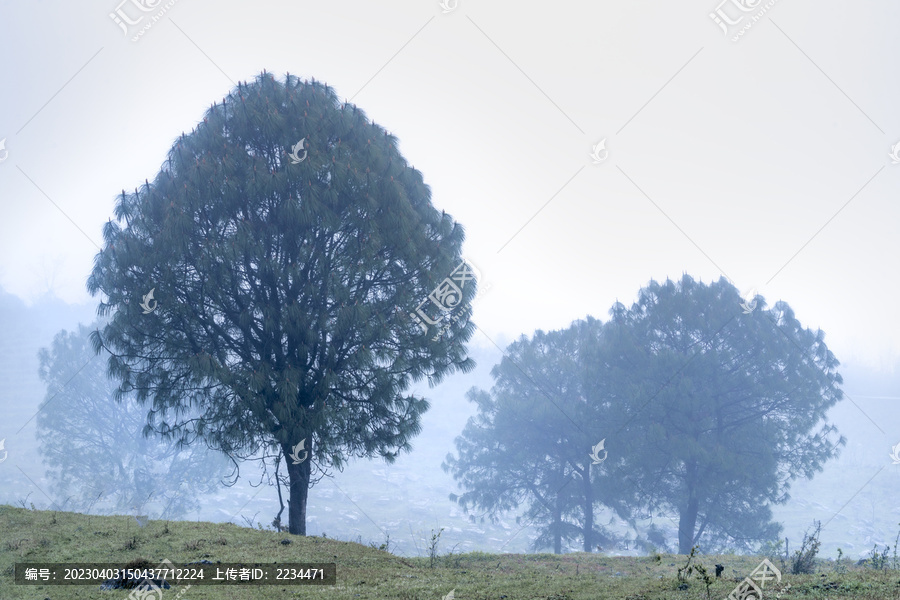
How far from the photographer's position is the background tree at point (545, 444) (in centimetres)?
2397

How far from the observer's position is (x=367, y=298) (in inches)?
475

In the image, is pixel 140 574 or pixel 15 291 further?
pixel 15 291

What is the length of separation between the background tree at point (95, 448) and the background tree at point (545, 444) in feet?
58.5

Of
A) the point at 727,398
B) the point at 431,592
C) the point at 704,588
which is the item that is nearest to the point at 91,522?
the point at 431,592

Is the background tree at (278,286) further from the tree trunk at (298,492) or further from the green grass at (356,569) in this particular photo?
the green grass at (356,569)

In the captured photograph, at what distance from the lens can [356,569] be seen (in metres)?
8.03

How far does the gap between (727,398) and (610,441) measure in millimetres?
5101

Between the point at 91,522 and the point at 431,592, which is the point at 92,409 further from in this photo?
the point at 431,592
